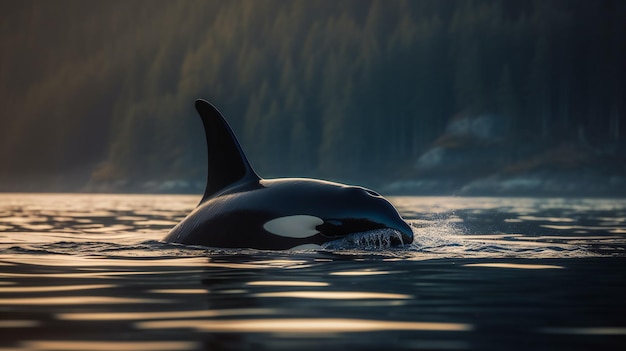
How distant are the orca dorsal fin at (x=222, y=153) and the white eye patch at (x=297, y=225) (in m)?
1.58

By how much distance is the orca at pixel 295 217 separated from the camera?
1337 centimetres

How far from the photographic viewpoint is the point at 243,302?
337 inches

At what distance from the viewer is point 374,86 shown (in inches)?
5989

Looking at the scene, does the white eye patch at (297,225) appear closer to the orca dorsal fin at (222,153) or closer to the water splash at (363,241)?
the water splash at (363,241)

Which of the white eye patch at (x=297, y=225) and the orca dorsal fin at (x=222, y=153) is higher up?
the orca dorsal fin at (x=222, y=153)

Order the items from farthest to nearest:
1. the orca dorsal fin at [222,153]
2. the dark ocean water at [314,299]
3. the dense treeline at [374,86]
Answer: the dense treeline at [374,86]
the orca dorsal fin at [222,153]
the dark ocean water at [314,299]

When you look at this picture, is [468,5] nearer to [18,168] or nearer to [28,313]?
[18,168]

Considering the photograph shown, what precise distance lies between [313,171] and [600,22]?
163 feet

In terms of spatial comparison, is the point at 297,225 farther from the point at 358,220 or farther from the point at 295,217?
the point at 358,220

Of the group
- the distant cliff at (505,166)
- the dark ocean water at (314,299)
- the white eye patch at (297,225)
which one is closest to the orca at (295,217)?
the white eye patch at (297,225)

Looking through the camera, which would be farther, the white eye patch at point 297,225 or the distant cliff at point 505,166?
the distant cliff at point 505,166

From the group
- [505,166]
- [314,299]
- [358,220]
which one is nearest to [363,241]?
[358,220]

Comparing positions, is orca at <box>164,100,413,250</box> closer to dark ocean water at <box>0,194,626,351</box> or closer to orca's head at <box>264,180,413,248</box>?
orca's head at <box>264,180,413,248</box>

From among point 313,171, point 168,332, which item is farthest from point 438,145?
point 168,332
